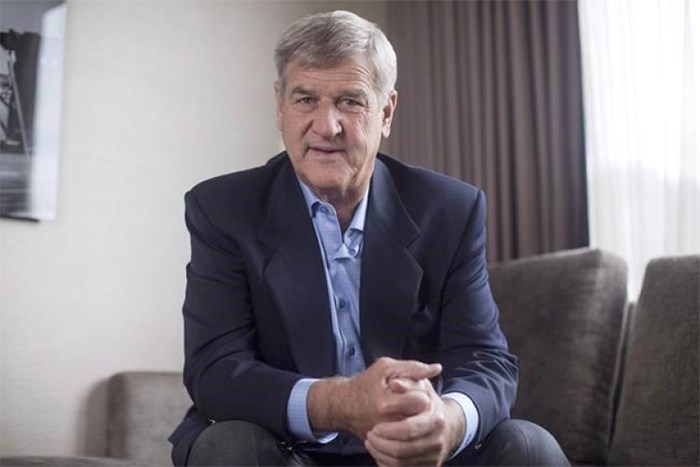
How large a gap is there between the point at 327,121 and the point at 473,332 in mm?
450

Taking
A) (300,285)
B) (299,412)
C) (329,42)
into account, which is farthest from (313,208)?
(299,412)

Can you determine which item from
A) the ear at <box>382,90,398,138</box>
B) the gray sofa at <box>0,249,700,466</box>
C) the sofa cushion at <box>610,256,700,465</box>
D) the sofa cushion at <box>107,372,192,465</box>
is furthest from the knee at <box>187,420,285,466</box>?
the sofa cushion at <box>107,372,192,465</box>

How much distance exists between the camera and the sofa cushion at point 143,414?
9.48 feet

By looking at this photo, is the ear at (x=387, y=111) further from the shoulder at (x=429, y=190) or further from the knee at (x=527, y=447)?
the knee at (x=527, y=447)

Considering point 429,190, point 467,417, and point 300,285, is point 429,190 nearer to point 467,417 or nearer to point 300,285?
point 300,285

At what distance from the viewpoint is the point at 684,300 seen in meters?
2.38

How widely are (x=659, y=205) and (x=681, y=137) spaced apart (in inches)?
8.0

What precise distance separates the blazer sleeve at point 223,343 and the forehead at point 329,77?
0.28 meters

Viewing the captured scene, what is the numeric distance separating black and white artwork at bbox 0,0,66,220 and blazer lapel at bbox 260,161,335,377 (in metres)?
1.34

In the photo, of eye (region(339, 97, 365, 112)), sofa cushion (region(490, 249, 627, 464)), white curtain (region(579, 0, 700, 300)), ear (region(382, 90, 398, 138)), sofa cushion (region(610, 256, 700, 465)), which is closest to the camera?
eye (region(339, 97, 365, 112))

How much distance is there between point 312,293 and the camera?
70.5 inches

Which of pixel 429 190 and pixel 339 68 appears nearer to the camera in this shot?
pixel 339 68

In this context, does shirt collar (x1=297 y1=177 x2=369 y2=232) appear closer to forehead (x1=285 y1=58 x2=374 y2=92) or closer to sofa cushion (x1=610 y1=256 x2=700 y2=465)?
forehead (x1=285 y1=58 x2=374 y2=92)

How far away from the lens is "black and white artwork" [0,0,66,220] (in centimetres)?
293
